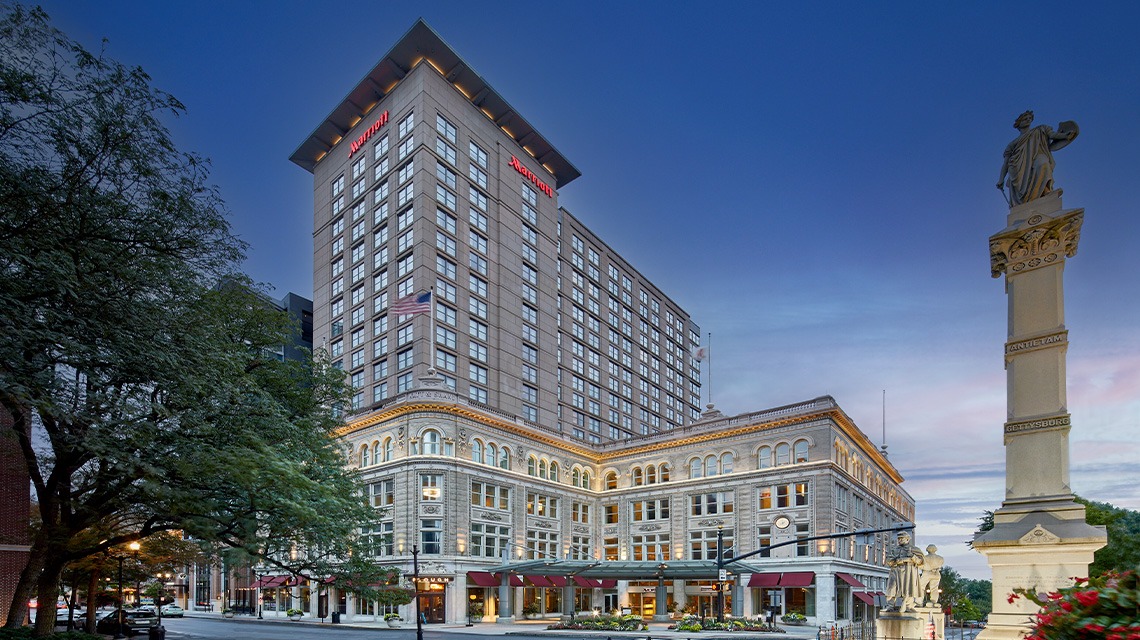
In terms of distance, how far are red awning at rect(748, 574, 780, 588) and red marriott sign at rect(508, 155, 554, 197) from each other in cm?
5207

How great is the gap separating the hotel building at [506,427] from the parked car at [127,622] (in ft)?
53.8

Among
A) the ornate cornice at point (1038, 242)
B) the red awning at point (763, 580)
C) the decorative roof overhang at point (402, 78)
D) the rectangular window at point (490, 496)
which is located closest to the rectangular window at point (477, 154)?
the decorative roof overhang at point (402, 78)

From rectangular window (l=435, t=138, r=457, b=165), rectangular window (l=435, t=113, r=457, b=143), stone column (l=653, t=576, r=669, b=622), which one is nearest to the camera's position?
stone column (l=653, t=576, r=669, b=622)

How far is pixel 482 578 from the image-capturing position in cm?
6194

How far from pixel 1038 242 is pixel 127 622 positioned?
56.4m

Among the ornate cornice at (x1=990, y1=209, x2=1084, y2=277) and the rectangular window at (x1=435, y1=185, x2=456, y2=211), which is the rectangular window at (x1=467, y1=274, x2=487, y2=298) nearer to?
the rectangular window at (x1=435, y1=185, x2=456, y2=211)

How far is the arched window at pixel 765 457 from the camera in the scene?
6725 centimetres

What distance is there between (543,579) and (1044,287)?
56.0 m

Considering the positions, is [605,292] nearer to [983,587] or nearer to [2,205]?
[2,205]

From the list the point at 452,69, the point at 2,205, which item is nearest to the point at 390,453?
the point at 452,69

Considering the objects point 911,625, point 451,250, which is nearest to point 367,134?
point 451,250

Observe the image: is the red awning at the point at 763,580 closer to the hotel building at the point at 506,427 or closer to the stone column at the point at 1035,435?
the hotel building at the point at 506,427

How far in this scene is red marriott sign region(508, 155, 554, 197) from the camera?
86375 millimetres

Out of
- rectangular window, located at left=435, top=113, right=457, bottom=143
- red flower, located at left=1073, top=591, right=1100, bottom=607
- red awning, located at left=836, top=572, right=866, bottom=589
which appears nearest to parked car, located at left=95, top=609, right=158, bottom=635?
red flower, located at left=1073, top=591, right=1100, bottom=607
